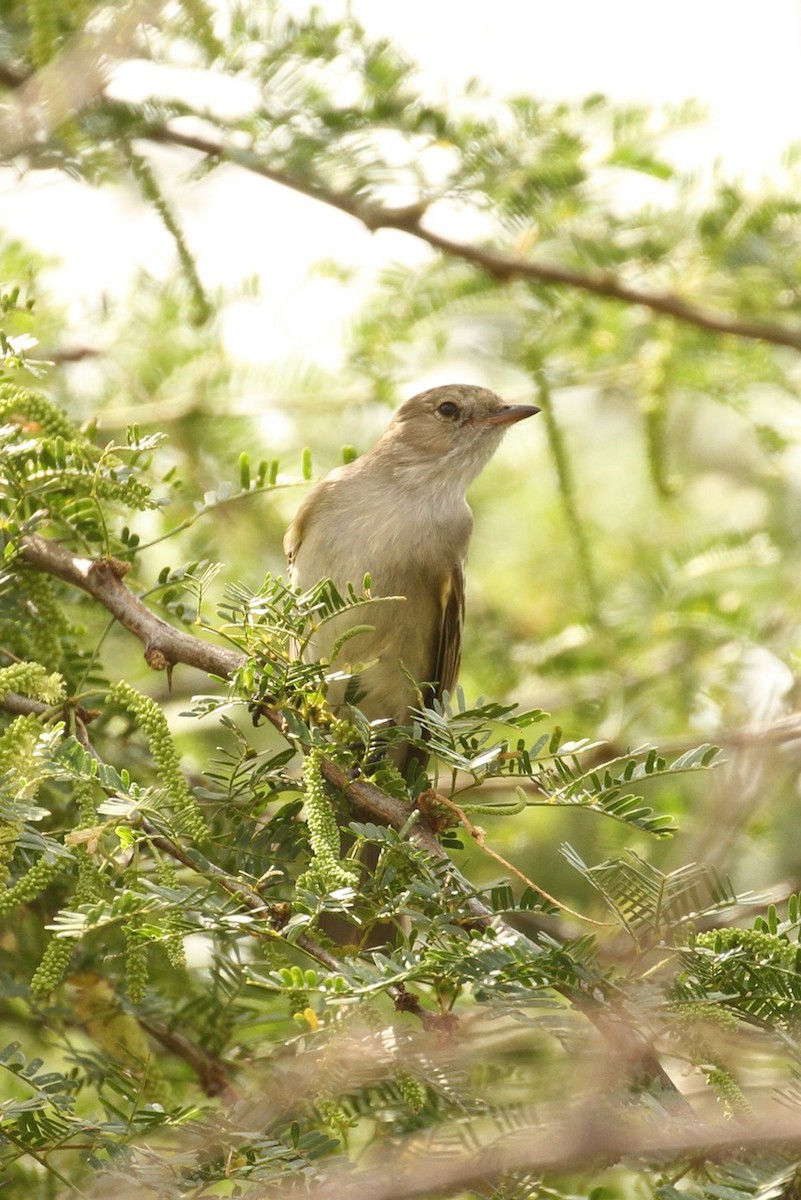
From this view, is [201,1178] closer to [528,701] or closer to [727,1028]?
[727,1028]

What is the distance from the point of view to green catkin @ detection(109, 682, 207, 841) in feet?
7.90

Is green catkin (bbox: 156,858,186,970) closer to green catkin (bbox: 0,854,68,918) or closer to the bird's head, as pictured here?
green catkin (bbox: 0,854,68,918)

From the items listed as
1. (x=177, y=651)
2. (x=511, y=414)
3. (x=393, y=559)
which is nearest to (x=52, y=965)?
(x=177, y=651)

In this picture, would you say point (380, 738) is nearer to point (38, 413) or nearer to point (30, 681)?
point (30, 681)

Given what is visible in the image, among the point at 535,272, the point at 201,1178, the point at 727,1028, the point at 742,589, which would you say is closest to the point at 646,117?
the point at 535,272

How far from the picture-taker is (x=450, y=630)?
4891mm

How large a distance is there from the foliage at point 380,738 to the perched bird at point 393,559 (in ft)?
0.61

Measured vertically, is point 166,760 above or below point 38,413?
below

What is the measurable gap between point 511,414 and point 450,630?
3.61 ft

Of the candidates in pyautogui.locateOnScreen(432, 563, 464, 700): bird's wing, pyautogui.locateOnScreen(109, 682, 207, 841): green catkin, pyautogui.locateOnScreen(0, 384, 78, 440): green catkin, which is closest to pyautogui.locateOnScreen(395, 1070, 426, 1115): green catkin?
pyautogui.locateOnScreen(109, 682, 207, 841): green catkin

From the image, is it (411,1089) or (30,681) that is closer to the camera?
(411,1089)

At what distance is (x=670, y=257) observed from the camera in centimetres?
489

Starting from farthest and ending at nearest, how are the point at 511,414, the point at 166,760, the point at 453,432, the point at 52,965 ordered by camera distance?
1. the point at 453,432
2. the point at 511,414
3. the point at 166,760
4. the point at 52,965

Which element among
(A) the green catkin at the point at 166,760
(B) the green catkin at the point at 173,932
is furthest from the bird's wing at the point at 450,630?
(B) the green catkin at the point at 173,932
